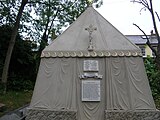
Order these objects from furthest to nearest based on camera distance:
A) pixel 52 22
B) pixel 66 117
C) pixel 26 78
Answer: pixel 52 22
pixel 26 78
pixel 66 117

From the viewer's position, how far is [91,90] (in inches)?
379

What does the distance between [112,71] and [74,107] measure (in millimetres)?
1922

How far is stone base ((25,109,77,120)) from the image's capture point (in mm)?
9375

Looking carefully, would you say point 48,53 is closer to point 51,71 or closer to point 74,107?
point 51,71

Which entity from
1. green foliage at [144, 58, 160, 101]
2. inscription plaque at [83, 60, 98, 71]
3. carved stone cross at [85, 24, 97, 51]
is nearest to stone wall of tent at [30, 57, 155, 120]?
inscription plaque at [83, 60, 98, 71]

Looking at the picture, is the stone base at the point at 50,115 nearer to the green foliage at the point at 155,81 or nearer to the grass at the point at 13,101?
the grass at the point at 13,101

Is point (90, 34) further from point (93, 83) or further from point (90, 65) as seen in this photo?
point (93, 83)

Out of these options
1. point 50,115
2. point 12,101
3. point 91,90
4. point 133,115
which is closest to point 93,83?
point 91,90

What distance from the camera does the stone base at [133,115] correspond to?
9188 mm

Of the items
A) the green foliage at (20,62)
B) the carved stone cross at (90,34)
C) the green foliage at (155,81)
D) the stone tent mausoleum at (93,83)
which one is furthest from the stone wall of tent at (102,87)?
the green foliage at (20,62)

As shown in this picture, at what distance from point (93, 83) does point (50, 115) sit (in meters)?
1.91

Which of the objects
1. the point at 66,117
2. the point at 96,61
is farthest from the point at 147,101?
the point at 66,117

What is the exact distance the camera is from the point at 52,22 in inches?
1046

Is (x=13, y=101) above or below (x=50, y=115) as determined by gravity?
above
